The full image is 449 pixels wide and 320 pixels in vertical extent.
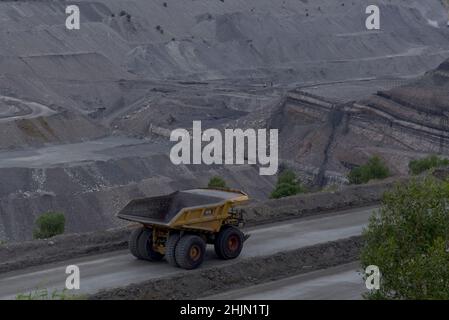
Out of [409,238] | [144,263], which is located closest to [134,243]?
[144,263]

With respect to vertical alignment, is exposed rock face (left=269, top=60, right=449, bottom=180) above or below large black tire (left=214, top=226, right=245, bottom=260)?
above

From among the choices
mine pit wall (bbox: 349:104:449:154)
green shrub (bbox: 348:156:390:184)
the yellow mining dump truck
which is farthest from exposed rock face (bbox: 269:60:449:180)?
the yellow mining dump truck

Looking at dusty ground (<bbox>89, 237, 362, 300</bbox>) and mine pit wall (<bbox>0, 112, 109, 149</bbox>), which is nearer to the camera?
dusty ground (<bbox>89, 237, 362, 300</bbox>)

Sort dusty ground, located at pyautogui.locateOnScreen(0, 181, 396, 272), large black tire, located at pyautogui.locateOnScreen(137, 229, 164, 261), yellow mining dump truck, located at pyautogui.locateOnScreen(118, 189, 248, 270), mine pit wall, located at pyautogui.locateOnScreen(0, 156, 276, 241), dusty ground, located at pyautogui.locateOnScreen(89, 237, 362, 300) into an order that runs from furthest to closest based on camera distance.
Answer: mine pit wall, located at pyautogui.locateOnScreen(0, 156, 276, 241) < dusty ground, located at pyautogui.locateOnScreen(0, 181, 396, 272) < large black tire, located at pyautogui.locateOnScreen(137, 229, 164, 261) < yellow mining dump truck, located at pyautogui.locateOnScreen(118, 189, 248, 270) < dusty ground, located at pyautogui.locateOnScreen(89, 237, 362, 300)

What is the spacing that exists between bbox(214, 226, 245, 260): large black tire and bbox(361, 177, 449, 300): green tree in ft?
20.5

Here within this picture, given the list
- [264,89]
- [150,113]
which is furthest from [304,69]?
[150,113]

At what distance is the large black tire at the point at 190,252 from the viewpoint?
648 inches

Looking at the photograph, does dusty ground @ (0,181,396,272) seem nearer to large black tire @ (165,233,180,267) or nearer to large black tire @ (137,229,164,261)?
large black tire @ (137,229,164,261)

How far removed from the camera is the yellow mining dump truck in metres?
16.6

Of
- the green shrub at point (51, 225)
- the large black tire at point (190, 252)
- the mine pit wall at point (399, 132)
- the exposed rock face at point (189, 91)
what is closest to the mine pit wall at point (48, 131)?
the exposed rock face at point (189, 91)

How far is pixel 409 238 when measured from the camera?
10875 millimetres

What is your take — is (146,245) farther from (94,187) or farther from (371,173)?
(94,187)
